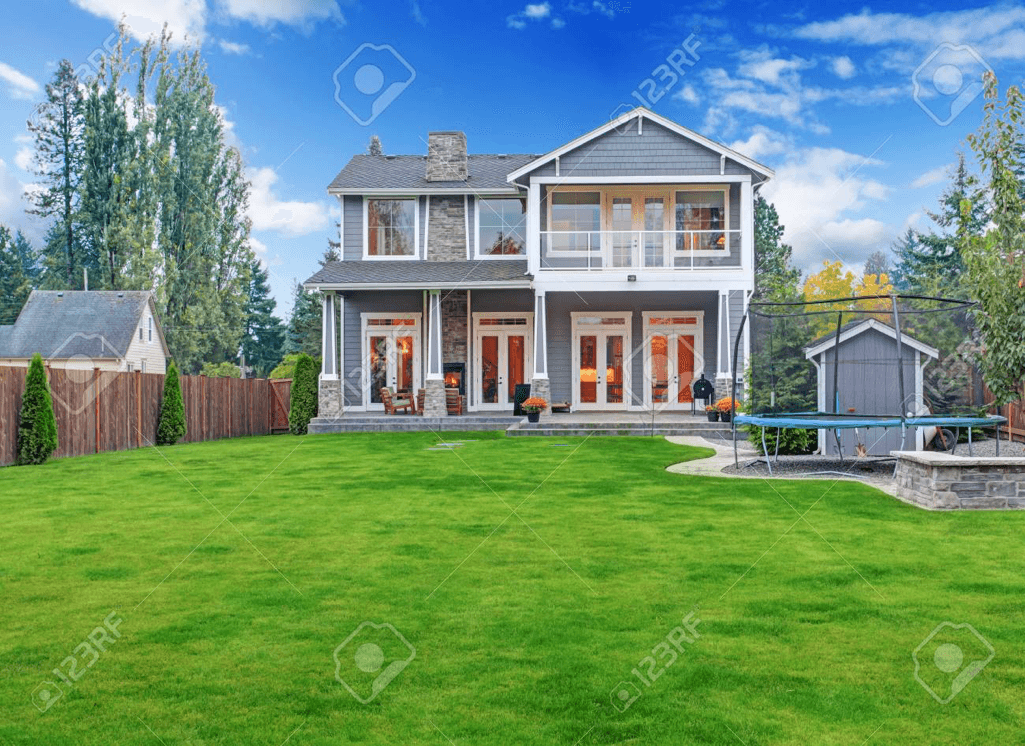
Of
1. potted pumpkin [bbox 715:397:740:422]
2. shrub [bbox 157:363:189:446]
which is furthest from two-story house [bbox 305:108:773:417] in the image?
shrub [bbox 157:363:189:446]

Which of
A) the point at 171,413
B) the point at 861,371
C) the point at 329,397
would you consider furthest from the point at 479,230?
the point at 861,371

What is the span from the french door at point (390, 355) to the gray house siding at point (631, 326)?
12.2 feet

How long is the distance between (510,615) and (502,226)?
63.1ft

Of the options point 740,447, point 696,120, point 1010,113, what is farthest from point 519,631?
point 696,120

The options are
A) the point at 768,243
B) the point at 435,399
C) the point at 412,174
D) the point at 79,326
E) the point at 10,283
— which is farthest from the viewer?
the point at 768,243

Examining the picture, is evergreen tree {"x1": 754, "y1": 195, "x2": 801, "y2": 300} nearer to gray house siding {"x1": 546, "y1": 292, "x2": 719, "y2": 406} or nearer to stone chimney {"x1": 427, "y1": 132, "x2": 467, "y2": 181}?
gray house siding {"x1": 546, "y1": 292, "x2": 719, "y2": 406}

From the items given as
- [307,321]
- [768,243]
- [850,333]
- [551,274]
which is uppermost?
[768,243]

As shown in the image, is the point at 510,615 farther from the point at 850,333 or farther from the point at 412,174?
the point at 412,174

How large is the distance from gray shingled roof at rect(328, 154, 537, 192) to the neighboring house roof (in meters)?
14.6

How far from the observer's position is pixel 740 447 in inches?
571

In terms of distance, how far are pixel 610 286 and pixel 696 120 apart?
5576mm

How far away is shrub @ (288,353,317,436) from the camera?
868 inches

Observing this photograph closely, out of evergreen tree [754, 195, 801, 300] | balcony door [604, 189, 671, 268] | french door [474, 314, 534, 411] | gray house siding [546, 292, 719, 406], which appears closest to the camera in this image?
balcony door [604, 189, 671, 268]

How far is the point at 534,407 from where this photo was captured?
61.4 ft
